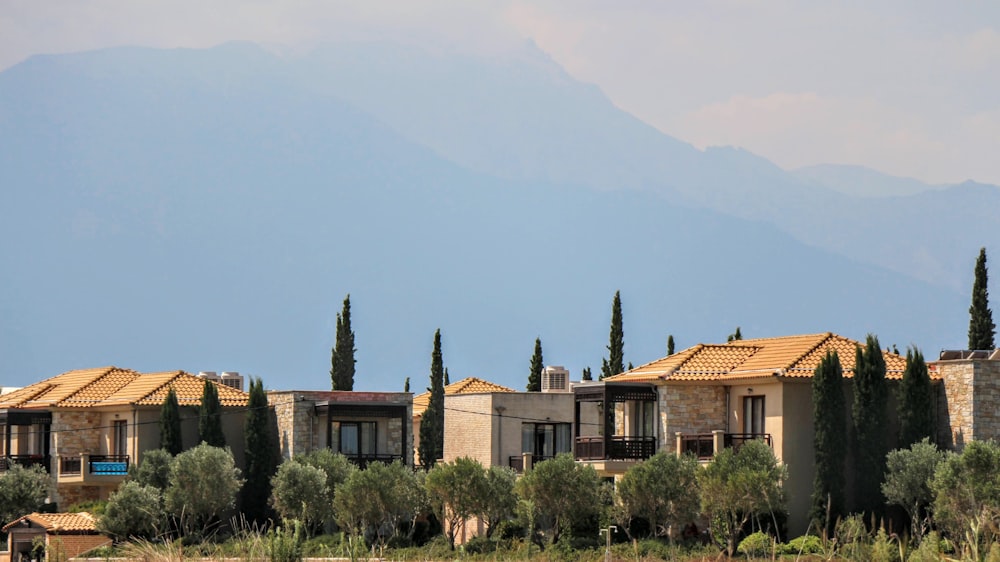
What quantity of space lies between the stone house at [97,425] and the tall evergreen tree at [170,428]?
1089 millimetres

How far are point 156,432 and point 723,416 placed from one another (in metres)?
24.5

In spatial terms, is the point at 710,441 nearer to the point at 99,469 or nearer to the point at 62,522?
the point at 62,522

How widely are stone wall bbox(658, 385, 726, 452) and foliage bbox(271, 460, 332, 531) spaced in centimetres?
1228

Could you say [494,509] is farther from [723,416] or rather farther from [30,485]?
[30,485]

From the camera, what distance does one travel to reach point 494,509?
163 ft

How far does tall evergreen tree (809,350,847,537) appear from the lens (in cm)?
4434

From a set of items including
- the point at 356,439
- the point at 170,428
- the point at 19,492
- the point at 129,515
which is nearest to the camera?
the point at 129,515

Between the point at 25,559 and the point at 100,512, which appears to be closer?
the point at 25,559

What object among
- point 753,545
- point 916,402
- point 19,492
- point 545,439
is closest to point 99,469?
point 19,492

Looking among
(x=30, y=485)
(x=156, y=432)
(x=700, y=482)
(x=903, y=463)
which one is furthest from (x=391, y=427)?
(x=903, y=463)

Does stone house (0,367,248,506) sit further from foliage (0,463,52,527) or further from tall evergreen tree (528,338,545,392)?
tall evergreen tree (528,338,545,392)

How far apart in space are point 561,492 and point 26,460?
92.1 feet

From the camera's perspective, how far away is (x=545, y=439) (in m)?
60.7

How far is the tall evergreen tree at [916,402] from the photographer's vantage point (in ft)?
147
